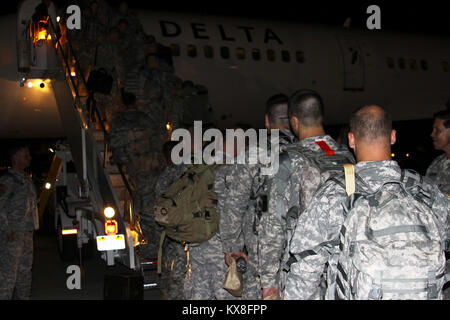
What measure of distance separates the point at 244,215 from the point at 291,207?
58 centimetres

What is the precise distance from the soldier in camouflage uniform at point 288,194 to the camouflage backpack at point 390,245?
0.88 metres

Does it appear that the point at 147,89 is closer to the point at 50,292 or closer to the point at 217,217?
the point at 50,292

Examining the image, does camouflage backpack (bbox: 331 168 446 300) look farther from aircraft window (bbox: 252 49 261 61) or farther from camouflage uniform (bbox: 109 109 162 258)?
aircraft window (bbox: 252 49 261 61)

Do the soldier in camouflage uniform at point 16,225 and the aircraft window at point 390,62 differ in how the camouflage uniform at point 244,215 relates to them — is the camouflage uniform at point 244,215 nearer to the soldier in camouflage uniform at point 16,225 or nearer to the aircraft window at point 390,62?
the soldier in camouflage uniform at point 16,225

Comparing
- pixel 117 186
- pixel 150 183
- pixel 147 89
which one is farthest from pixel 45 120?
pixel 150 183

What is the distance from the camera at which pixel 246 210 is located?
147 inches

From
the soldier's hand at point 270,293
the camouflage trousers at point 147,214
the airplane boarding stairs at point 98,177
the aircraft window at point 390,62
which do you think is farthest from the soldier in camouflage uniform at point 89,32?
the aircraft window at point 390,62

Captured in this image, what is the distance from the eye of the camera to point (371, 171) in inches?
92.4

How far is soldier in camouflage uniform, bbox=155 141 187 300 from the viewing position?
15.4 ft

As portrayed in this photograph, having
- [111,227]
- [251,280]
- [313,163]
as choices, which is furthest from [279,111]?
[111,227]

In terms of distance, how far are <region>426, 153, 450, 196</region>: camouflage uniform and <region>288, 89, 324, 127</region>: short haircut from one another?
1.82 m

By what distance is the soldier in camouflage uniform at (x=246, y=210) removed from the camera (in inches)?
142

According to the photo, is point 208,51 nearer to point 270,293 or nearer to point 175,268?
point 175,268
